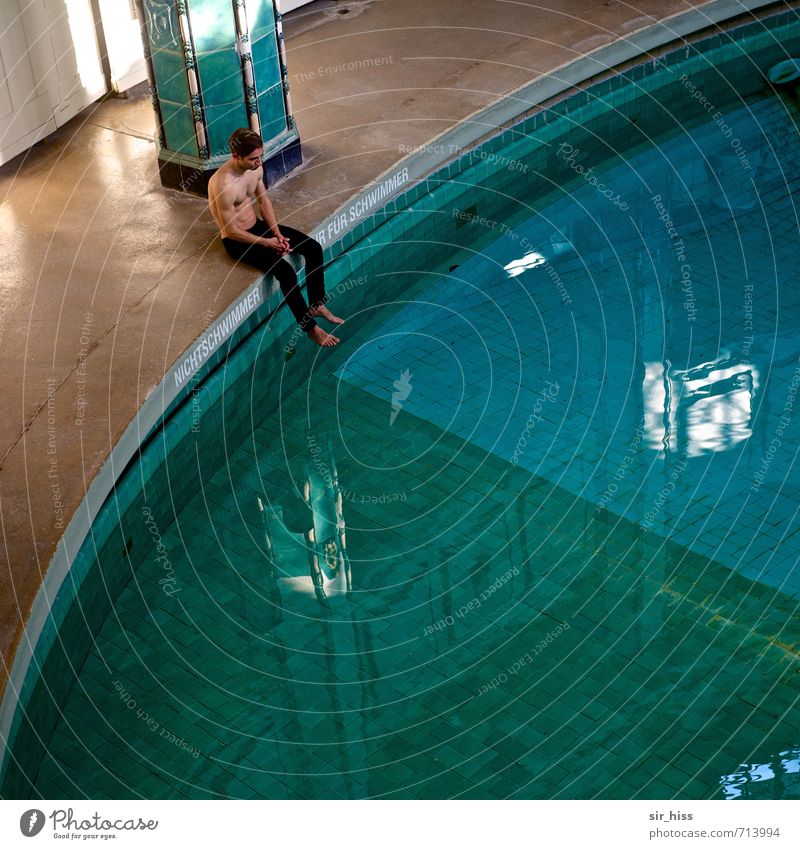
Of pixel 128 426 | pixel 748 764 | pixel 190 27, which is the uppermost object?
pixel 190 27

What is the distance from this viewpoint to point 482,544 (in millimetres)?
5375

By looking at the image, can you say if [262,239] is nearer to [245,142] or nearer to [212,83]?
[245,142]

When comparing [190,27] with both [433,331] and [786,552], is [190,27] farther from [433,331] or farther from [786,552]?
[786,552]

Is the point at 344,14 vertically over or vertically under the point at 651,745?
over

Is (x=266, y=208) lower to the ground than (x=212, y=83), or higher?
lower

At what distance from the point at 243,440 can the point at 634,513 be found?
5.99 ft

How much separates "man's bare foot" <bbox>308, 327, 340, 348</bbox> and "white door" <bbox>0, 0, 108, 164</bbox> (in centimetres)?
253

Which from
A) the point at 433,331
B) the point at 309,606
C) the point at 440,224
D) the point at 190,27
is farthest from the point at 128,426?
the point at 440,224

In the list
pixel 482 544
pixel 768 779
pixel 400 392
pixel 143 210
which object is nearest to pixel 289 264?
pixel 400 392

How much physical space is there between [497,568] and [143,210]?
314cm

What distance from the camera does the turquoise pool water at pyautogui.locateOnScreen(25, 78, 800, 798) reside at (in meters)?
4.50

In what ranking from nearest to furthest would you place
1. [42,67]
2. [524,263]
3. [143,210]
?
[143,210] < [524,263] < [42,67]

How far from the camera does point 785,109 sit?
8.98 m
